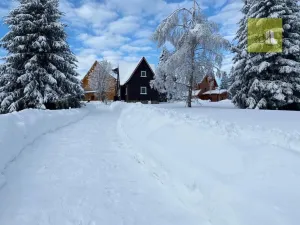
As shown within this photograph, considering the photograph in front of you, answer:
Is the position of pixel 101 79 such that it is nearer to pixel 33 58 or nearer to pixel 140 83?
pixel 140 83

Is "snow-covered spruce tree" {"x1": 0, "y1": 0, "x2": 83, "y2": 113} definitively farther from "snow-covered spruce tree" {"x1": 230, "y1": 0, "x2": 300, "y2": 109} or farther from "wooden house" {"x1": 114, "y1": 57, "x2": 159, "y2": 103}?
"wooden house" {"x1": 114, "y1": 57, "x2": 159, "y2": 103}

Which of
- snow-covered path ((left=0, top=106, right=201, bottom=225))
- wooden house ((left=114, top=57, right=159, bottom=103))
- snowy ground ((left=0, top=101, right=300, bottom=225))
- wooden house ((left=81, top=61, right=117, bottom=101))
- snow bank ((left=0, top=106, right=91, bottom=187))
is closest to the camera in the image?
snowy ground ((left=0, top=101, right=300, bottom=225))

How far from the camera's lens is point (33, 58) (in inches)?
621

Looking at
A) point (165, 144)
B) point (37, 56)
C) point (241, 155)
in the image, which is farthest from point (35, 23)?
point (241, 155)

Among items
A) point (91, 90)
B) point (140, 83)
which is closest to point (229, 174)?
point (140, 83)

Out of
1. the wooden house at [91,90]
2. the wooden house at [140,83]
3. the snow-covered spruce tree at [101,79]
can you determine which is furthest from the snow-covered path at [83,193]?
the wooden house at [91,90]

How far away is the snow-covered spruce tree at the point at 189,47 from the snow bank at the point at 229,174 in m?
12.7

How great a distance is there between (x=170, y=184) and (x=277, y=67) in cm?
1658

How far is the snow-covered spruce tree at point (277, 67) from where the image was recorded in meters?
16.7

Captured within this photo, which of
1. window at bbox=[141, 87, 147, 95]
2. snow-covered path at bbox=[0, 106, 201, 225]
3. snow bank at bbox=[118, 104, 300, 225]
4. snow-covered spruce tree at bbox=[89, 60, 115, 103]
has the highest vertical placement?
snow-covered spruce tree at bbox=[89, 60, 115, 103]

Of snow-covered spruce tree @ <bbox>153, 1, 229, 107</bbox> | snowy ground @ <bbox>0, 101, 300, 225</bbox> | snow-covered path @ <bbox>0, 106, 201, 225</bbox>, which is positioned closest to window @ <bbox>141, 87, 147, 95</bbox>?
snow-covered spruce tree @ <bbox>153, 1, 229, 107</bbox>

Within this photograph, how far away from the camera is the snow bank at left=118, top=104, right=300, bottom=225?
246 cm

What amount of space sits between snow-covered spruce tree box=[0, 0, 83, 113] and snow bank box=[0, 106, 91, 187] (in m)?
6.26

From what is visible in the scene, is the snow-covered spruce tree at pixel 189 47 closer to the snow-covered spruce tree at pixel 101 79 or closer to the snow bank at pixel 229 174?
the snow bank at pixel 229 174
